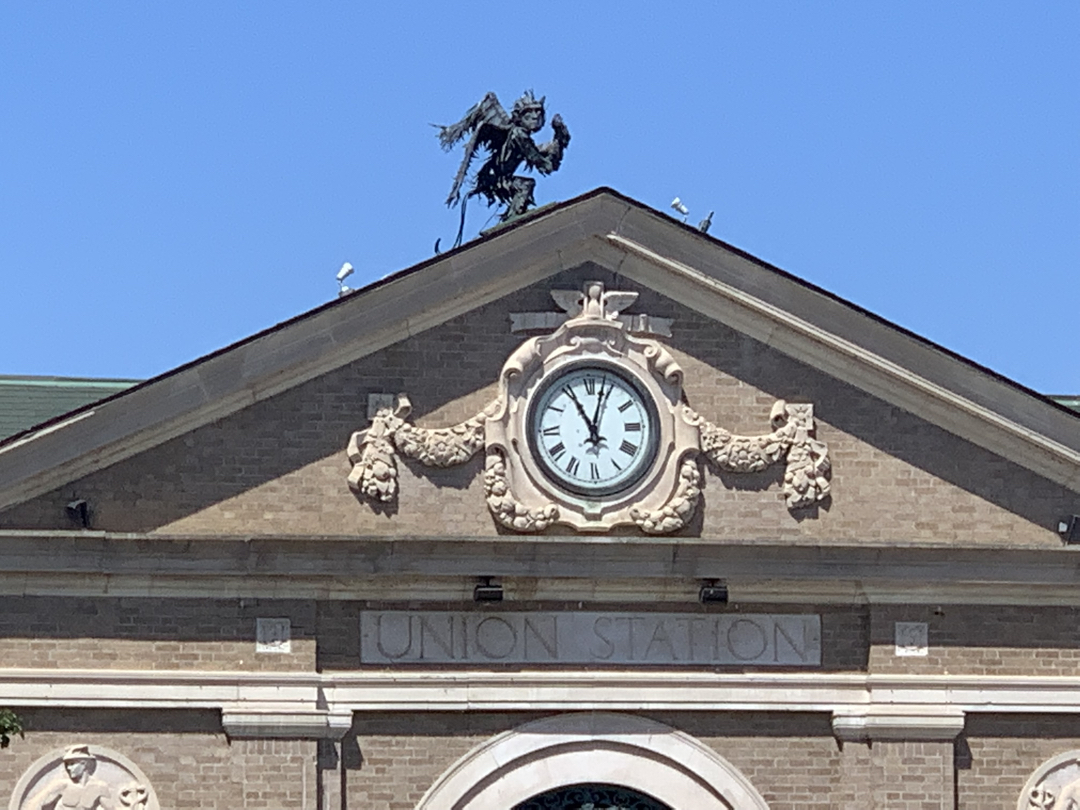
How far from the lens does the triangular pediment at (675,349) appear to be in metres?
24.4

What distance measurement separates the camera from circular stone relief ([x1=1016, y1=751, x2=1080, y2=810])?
80.7ft

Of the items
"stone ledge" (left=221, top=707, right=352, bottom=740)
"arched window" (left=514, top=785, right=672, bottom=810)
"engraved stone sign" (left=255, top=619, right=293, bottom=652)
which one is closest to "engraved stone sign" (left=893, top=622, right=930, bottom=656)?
"arched window" (left=514, top=785, right=672, bottom=810)

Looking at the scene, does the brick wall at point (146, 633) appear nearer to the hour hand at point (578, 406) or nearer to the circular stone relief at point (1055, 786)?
the hour hand at point (578, 406)

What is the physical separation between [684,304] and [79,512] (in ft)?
18.4

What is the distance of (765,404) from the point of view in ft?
81.6

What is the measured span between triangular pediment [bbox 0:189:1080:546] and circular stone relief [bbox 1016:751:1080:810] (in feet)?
7.05

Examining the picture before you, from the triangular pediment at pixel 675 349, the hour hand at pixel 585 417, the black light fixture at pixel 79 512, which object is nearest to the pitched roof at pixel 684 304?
the triangular pediment at pixel 675 349

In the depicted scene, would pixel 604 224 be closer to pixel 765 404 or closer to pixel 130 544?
pixel 765 404

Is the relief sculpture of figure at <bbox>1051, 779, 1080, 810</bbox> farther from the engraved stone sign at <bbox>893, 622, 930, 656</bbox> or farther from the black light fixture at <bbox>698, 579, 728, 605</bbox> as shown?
the black light fixture at <bbox>698, 579, 728, 605</bbox>

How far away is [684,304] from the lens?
24969 millimetres

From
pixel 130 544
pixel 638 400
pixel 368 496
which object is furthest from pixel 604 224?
pixel 130 544

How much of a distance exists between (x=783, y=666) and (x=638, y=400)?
265 centimetres

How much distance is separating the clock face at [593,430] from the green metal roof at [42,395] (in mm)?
5018

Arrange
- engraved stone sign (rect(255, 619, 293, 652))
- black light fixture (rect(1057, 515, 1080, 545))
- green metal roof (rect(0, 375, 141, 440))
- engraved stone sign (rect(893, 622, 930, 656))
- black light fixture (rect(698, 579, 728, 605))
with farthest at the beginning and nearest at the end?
green metal roof (rect(0, 375, 141, 440)), black light fixture (rect(1057, 515, 1080, 545)), engraved stone sign (rect(893, 622, 930, 656)), black light fixture (rect(698, 579, 728, 605)), engraved stone sign (rect(255, 619, 293, 652))
